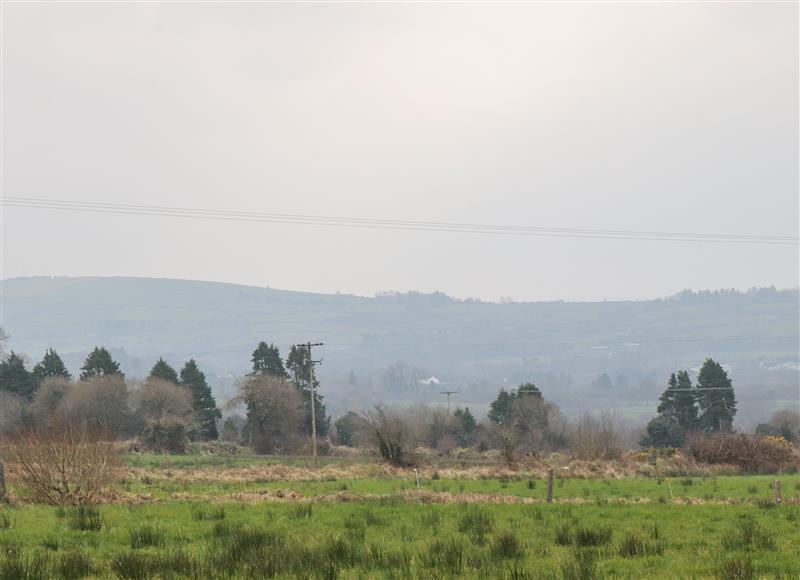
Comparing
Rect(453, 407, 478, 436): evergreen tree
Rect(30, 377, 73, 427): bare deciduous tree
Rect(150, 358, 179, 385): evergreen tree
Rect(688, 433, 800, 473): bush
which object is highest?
Rect(150, 358, 179, 385): evergreen tree

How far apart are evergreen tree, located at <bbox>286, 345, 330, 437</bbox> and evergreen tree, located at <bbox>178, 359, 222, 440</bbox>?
A: 9.92m

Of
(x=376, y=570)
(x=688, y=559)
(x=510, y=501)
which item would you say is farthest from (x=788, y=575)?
(x=510, y=501)

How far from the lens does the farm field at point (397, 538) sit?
51.2 ft

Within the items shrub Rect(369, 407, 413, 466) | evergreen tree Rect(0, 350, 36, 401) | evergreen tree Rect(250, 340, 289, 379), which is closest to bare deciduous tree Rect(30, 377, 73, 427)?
evergreen tree Rect(0, 350, 36, 401)

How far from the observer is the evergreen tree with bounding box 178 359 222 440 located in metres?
118

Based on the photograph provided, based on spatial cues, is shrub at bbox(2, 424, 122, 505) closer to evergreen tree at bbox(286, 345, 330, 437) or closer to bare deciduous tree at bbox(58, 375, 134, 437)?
bare deciduous tree at bbox(58, 375, 134, 437)

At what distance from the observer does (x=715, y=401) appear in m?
115

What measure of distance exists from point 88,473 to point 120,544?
1277 centimetres

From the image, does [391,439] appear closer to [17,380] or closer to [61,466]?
[61,466]

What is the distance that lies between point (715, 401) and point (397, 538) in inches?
3961

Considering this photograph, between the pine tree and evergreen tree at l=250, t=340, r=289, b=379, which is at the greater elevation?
evergreen tree at l=250, t=340, r=289, b=379

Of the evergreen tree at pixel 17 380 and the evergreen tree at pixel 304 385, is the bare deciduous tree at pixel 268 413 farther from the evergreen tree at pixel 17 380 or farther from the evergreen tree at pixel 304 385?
the evergreen tree at pixel 17 380

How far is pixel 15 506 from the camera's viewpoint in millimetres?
29281

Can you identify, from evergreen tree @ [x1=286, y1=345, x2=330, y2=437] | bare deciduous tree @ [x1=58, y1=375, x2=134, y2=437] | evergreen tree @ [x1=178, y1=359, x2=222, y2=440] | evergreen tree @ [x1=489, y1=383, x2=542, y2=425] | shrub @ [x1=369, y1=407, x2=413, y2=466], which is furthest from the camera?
evergreen tree @ [x1=286, y1=345, x2=330, y2=437]
